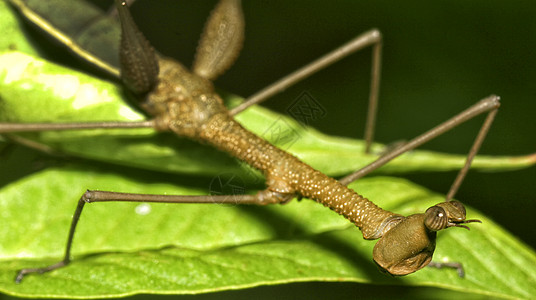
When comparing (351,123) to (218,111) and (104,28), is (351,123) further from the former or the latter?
(104,28)

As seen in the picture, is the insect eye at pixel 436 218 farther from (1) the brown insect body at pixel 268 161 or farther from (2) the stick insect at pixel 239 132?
(1) the brown insect body at pixel 268 161

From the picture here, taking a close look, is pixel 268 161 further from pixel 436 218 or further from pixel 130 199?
pixel 436 218

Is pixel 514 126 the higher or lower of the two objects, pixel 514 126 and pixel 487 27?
the lower

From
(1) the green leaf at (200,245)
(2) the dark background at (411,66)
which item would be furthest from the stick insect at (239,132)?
(2) the dark background at (411,66)

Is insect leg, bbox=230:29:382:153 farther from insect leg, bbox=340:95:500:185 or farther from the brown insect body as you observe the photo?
insect leg, bbox=340:95:500:185

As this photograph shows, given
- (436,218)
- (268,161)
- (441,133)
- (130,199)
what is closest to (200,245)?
(130,199)

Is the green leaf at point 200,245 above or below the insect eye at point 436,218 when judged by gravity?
below

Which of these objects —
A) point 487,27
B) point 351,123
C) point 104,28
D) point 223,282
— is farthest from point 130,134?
point 487,27

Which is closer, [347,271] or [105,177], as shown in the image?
[347,271]
